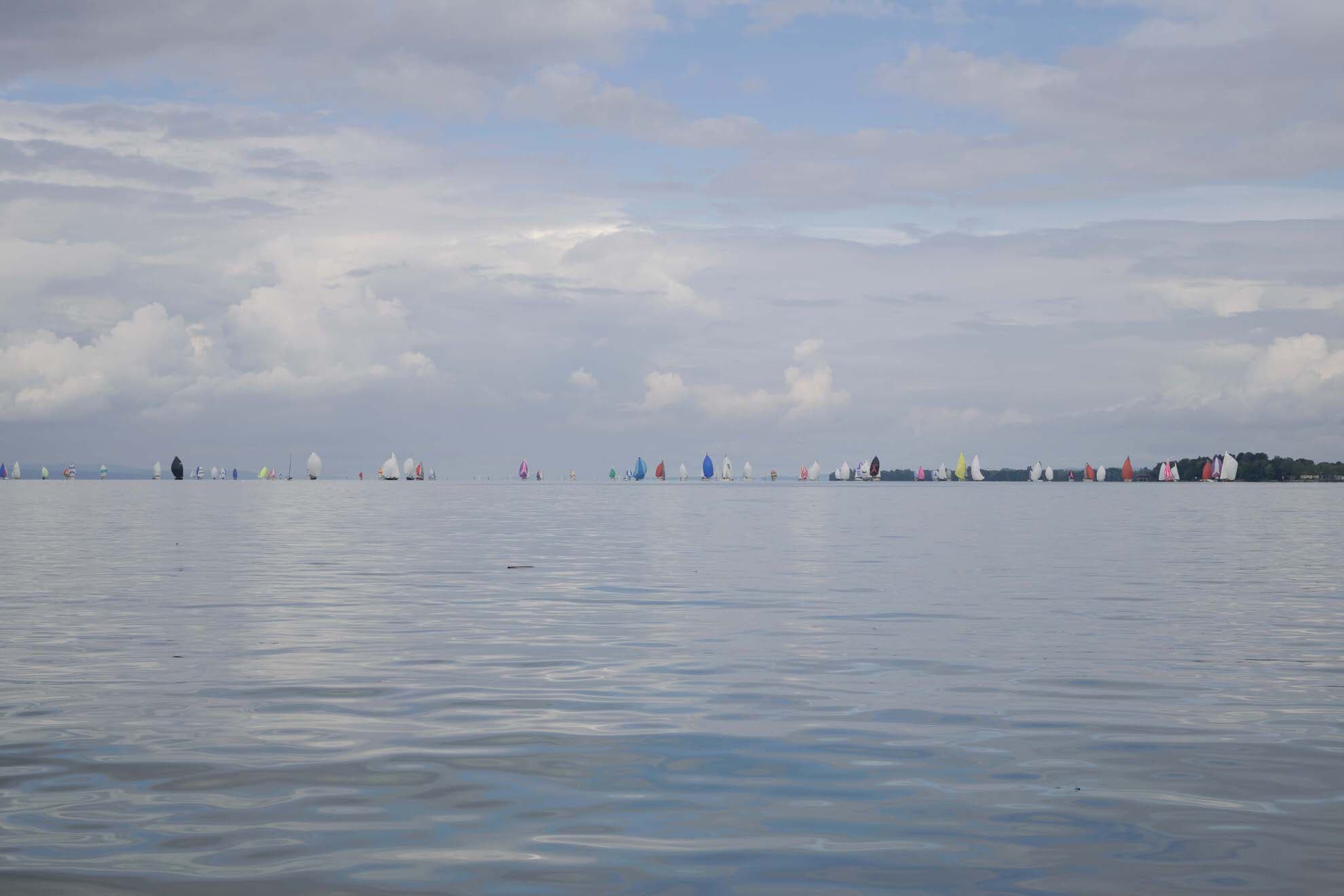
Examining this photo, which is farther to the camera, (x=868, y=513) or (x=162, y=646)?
(x=868, y=513)

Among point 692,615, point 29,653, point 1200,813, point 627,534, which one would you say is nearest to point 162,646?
point 29,653

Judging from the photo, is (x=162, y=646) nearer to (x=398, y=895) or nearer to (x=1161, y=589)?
(x=398, y=895)

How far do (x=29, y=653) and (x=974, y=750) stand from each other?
17475mm

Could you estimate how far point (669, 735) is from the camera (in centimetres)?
1605

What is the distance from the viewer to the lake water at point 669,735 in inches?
425

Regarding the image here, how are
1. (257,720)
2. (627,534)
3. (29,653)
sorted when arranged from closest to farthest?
1. (257,720)
2. (29,653)
3. (627,534)

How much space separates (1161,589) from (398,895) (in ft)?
108

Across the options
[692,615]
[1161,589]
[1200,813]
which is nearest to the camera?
[1200,813]

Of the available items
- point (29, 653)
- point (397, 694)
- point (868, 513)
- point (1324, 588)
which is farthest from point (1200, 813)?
point (868, 513)

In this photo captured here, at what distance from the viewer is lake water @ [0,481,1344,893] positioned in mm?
10805

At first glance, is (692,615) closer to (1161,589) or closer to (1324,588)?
(1161,589)

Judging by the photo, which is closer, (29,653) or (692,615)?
(29,653)

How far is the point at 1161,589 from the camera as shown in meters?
37.9

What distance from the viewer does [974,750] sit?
15.3m
